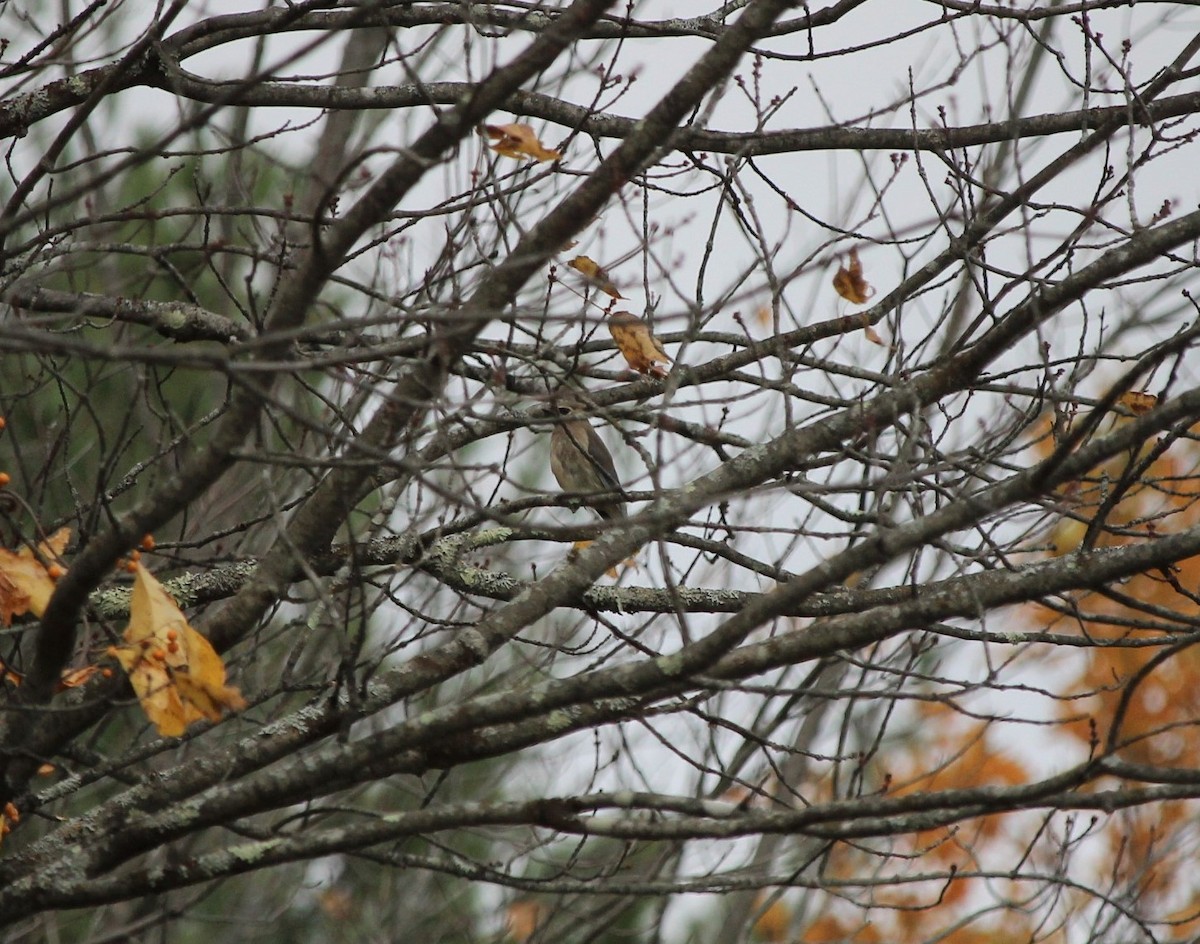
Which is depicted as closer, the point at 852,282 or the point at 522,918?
the point at 852,282

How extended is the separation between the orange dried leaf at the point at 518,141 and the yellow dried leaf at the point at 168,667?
1208 millimetres

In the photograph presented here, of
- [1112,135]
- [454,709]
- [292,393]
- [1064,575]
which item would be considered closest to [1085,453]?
[1064,575]

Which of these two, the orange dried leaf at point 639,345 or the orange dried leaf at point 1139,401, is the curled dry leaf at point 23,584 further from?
the orange dried leaf at point 1139,401

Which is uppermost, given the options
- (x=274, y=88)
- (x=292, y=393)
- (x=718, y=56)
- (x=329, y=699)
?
(x=292, y=393)

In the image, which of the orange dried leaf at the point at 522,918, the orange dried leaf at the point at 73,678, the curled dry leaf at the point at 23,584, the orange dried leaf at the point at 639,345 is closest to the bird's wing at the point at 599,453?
the orange dried leaf at the point at 522,918

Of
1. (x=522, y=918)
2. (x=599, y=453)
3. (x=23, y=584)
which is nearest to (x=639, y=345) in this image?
(x=23, y=584)

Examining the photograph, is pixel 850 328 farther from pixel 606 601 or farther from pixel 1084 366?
pixel 1084 366

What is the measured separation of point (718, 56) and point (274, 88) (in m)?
1.80

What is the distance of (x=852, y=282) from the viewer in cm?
333

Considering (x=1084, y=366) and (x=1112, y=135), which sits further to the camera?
(x=1084, y=366)

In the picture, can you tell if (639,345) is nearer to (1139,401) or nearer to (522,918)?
(1139,401)

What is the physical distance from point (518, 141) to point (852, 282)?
3.50 ft

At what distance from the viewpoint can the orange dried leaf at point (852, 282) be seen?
3291mm

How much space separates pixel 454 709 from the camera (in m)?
2.65
